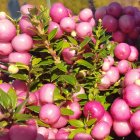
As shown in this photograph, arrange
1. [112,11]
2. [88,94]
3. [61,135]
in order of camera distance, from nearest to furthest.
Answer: [61,135], [88,94], [112,11]

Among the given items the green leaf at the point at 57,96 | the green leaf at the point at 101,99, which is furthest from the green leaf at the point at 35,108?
the green leaf at the point at 101,99

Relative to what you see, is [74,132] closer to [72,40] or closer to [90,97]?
[90,97]

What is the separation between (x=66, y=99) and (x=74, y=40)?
0.51 ft

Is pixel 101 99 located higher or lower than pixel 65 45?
lower

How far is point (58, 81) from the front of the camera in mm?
770

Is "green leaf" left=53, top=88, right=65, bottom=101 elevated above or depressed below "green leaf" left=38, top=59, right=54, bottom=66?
below

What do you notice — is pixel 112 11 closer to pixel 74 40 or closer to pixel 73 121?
pixel 74 40

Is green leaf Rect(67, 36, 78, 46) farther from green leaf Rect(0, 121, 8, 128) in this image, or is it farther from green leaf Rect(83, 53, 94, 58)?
green leaf Rect(0, 121, 8, 128)

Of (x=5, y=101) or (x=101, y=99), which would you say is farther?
(x=101, y=99)

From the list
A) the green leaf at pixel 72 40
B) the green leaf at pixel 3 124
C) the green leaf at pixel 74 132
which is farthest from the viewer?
the green leaf at pixel 72 40

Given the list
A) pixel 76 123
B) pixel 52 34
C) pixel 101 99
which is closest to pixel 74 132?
pixel 76 123

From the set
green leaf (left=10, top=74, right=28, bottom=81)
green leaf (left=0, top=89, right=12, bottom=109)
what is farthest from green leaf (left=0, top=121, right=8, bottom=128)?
green leaf (left=10, top=74, right=28, bottom=81)

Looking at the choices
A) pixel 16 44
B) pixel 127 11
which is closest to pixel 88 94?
pixel 16 44

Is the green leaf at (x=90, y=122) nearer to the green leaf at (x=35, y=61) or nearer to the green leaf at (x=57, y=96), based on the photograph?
the green leaf at (x=57, y=96)
